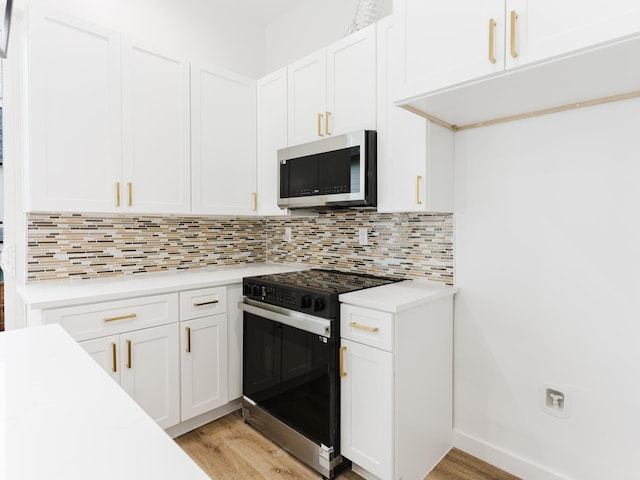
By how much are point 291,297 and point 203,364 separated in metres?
0.73

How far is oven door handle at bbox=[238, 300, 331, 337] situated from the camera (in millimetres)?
1902

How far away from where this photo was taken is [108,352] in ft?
6.40

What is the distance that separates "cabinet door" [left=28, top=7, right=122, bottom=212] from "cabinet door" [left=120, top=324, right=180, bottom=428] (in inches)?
29.4

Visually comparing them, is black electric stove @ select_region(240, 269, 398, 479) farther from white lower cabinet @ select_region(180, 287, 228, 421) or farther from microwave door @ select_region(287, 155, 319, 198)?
microwave door @ select_region(287, 155, 319, 198)

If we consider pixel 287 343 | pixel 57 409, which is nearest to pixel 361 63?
pixel 287 343

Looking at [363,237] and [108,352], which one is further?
[363,237]

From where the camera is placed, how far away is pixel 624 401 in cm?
163

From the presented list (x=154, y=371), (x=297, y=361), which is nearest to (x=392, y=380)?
(x=297, y=361)

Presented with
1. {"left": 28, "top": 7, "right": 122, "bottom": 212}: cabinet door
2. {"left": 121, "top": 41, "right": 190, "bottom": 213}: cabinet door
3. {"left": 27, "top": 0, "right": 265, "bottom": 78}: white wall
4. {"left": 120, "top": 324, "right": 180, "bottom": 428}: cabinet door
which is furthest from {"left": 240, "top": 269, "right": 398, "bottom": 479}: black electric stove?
{"left": 27, "top": 0, "right": 265, "bottom": 78}: white wall

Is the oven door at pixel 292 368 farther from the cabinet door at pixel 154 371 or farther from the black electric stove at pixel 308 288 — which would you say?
the cabinet door at pixel 154 371

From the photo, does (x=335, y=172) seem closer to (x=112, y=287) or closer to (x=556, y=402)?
(x=112, y=287)

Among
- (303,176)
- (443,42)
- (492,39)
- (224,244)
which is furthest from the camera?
(224,244)

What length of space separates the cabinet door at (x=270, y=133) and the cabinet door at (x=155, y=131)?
0.53 metres

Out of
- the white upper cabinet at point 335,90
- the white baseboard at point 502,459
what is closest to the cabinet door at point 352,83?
the white upper cabinet at point 335,90
